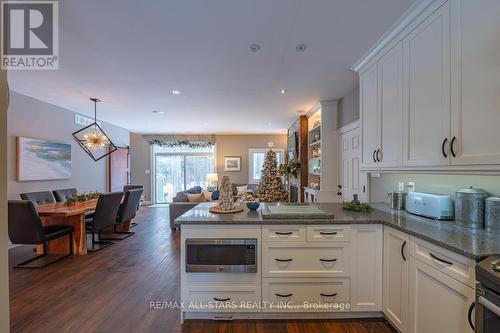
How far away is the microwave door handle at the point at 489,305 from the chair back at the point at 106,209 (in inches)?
174

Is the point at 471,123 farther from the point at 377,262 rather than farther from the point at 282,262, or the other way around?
the point at 282,262

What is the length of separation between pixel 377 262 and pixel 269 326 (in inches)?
43.0

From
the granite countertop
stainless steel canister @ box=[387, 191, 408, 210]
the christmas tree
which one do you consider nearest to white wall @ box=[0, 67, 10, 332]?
the granite countertop

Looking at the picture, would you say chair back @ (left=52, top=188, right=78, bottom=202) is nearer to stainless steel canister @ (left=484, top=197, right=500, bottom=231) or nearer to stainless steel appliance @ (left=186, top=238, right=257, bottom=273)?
stainless steel appliance @ (left=186, top=238, right=257, bottom=273)

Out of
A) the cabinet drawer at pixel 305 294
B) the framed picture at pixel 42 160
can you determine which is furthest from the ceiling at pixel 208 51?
the cabinet drawer at pixel 305 294

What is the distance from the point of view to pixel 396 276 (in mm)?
1887

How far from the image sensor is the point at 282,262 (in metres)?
2.08

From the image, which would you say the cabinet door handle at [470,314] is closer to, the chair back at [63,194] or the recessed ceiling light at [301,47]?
the recessed ceiling light at [301,47]

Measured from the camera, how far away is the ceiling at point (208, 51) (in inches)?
75.3

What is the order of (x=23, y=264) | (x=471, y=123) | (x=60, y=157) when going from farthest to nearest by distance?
(x=60, y=157) < (x=23, y=264) < (x=471, y=123)

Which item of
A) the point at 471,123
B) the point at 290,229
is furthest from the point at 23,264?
the point at 471,123

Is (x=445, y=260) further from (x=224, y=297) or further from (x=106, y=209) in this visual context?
(x=106, y=209)

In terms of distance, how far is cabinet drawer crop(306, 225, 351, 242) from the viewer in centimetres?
207

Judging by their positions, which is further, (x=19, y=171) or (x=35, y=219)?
(x=19, y=171)
